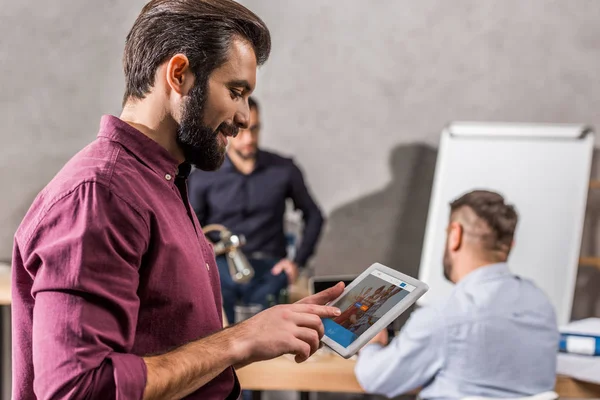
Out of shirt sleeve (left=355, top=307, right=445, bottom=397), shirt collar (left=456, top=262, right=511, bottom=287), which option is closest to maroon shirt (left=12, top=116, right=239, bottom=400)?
shirt sleeve (left=355, top=307, right=445, bottom=397)

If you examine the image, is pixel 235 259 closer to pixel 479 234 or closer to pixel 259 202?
pixel 479 234

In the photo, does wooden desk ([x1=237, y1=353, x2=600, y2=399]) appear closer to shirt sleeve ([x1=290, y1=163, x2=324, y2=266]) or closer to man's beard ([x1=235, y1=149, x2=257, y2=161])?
shirt sleeve ([x1=290, y1=163, x2=324, y2=266])

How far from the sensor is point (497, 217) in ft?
6.61

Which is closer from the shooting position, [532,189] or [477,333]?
[477,333]

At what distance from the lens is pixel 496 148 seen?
3.24m

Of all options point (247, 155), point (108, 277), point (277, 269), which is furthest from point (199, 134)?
point (247, 155)

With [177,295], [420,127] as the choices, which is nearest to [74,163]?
[177,295]

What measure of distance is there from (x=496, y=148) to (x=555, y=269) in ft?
2.14

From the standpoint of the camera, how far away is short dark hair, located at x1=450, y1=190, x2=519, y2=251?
201 cm

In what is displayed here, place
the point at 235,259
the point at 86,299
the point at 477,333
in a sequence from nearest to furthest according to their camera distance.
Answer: the point at 86,299
the point at 477,333
the point at 235,259

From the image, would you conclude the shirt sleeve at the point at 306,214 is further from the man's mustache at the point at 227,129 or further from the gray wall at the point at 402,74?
the man's mustache at the point at 227,129

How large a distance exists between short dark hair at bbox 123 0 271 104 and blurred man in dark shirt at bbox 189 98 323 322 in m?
2.16

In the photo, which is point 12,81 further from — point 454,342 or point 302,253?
point 454,342

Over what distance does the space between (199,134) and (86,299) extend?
31 cm
